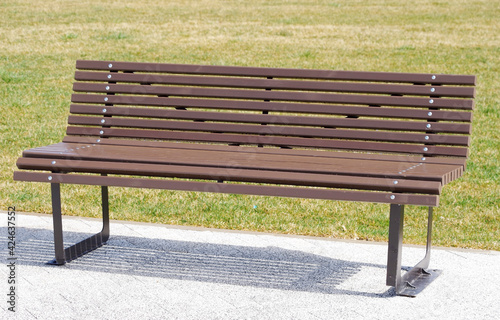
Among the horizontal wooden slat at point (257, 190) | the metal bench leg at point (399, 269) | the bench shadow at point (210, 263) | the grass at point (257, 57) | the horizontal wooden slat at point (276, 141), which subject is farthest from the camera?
the grass at point (257, 57)

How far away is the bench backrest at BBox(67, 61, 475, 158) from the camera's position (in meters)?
5.29

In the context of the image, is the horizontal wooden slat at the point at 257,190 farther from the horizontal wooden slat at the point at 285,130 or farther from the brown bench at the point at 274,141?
the horizontal wooden slat at the point at 285,130

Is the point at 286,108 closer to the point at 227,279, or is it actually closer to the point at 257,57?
the point at 227,279

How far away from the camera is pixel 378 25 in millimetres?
18531

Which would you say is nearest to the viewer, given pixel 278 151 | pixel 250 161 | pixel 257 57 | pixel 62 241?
pixel 250 161

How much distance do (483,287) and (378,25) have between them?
1416 centimetres

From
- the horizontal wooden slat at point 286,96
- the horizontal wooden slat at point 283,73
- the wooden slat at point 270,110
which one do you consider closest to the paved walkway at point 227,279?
the wooden slat at point 270,110

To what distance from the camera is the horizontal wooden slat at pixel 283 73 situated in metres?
5.34

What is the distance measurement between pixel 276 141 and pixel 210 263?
0.88m

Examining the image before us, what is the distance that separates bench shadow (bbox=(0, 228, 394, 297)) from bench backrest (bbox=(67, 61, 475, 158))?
683 millimetres

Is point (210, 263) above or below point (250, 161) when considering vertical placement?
below

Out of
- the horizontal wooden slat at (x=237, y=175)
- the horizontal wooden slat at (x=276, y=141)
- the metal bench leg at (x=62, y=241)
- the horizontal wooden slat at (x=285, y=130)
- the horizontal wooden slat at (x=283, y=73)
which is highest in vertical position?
the horizontal wooden slat at (x=283, y=73)

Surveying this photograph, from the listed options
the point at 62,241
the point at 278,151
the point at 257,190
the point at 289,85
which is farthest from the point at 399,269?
the point at 62,241

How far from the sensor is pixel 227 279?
16.5 feet
